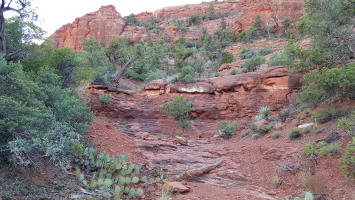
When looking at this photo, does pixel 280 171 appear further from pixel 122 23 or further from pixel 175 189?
pixel 122 23

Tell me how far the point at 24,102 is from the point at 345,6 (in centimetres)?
1335

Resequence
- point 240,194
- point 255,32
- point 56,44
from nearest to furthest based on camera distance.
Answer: point 240,194 → point 255,32 → point 56,44

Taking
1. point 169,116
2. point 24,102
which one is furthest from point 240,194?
point 169,116

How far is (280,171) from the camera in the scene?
7.62 metres

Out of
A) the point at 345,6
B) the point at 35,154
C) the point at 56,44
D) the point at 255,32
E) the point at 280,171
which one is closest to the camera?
the point at 35,154

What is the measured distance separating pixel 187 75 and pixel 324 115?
10.8m

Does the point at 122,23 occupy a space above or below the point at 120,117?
above

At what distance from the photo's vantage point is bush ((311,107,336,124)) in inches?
377

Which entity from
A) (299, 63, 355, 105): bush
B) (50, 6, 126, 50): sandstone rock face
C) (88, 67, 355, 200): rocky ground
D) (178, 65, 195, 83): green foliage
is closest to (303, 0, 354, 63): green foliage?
(299, 63, 355, 105): bush

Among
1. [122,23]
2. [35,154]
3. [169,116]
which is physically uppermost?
[122,23]

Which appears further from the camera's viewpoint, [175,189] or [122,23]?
[122,23]

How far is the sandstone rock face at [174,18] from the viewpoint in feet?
150

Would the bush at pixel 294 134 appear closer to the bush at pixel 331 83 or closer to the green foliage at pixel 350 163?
the bush at pixel 331 83

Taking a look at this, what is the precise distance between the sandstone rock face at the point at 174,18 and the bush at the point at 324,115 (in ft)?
121
